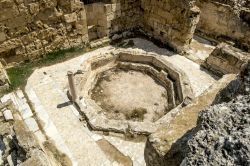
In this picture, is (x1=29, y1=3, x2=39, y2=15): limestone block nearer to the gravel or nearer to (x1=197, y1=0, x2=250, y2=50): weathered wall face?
(x1=197, y1=0, x2=250, y2=50): weathered wall face

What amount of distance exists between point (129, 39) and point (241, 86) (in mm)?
10414

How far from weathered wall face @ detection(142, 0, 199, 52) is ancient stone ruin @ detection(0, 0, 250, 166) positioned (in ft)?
0.14

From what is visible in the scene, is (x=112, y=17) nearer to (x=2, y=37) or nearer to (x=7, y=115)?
(x=2, y=37)

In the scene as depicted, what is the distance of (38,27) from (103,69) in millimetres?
3063

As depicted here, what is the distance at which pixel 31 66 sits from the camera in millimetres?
10711

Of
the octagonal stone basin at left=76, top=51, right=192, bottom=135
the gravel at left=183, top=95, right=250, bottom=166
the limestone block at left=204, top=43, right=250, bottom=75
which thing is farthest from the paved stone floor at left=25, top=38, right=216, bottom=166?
the gravel at left=183, top=95, right=250, bottom=166

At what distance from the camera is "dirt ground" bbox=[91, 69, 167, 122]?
30.0ft

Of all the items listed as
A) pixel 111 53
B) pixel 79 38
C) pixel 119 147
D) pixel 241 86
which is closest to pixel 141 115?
pixel 119 147

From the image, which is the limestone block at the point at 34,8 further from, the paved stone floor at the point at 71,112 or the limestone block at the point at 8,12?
the paved stone floor at the point at 71,112

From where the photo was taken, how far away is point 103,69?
1098cm

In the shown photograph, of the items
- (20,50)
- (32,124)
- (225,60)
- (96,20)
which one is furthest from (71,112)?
(225,60)

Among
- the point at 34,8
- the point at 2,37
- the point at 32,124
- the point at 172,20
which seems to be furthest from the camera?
the point at 172,20

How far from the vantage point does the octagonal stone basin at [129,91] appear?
8.41 m

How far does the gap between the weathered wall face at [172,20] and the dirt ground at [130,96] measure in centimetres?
226
